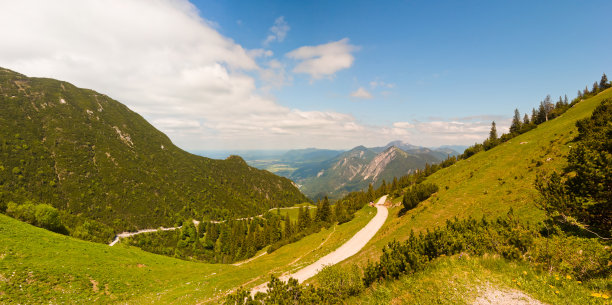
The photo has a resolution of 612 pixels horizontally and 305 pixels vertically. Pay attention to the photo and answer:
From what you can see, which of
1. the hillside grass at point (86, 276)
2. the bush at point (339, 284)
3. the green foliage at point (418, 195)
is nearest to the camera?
the bush at point (339, 284)

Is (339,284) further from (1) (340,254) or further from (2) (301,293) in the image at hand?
(1) (340,254)

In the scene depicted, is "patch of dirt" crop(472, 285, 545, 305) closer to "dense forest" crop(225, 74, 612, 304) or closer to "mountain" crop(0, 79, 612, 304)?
"mountain" crop(0, 79, 612, 304)

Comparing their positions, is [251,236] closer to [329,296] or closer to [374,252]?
[374,252]

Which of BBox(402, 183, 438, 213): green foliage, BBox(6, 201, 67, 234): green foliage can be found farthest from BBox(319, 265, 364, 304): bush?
BBox(6, 201, 67, 234): green foliage

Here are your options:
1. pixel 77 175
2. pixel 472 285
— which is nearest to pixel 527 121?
pixel 472 285

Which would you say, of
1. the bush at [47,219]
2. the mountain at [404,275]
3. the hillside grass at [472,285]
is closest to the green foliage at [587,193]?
the mountain at [404,275]

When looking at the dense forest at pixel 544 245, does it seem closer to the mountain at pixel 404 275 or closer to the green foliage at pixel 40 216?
the mountain at pixel 404 275

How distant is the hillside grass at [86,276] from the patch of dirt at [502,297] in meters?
23.4

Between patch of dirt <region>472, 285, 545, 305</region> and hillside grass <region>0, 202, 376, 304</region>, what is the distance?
23.4 meters

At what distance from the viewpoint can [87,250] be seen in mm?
31562

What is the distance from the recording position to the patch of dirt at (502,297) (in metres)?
7.45

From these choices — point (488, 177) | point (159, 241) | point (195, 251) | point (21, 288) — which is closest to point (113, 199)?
point (159, 241)

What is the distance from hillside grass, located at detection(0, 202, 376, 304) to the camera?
20.8 m

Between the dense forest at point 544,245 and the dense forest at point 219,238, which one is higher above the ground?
the dense forest at point 544,245
